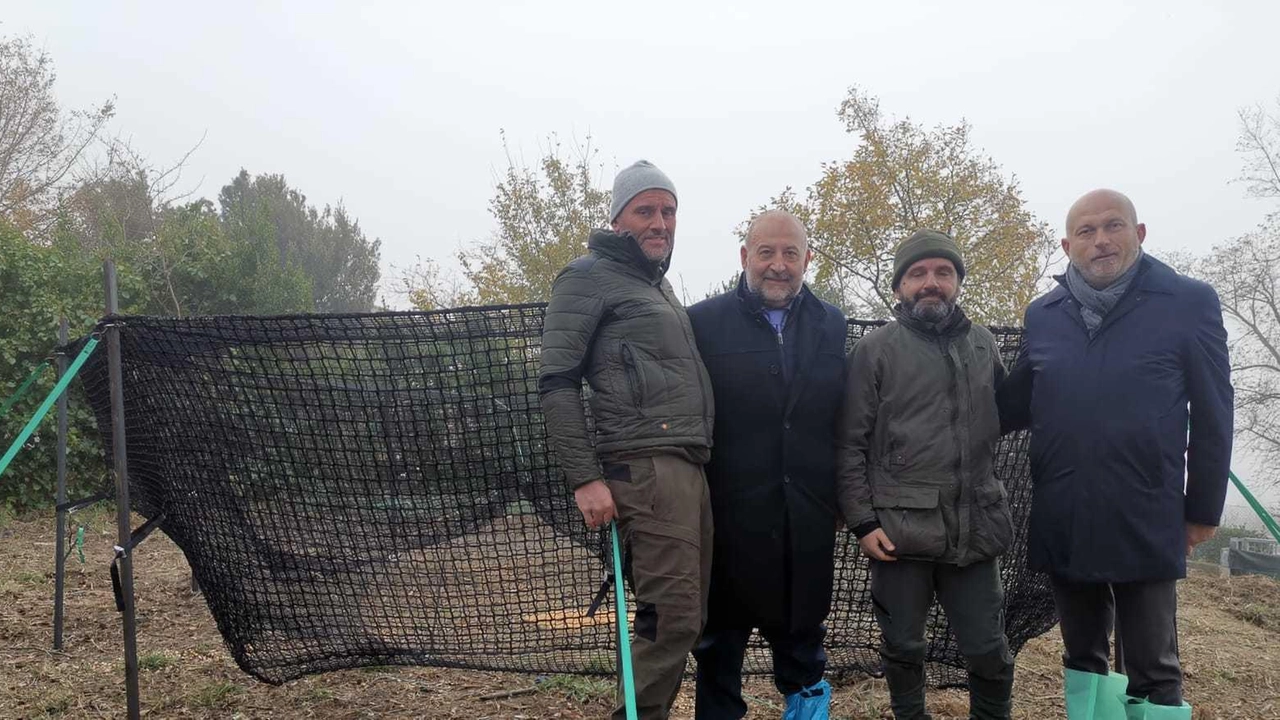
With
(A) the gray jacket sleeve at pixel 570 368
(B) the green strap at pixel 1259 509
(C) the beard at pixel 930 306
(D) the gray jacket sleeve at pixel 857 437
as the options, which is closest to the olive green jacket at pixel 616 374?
(A) the gray jacket sleeve at pixel 570 368

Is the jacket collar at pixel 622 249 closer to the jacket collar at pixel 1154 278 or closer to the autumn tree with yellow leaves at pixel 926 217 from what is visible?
the jacket collar at pixel 1154 278

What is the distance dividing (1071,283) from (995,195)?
47.3 feet

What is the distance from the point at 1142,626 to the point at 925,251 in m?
1.21

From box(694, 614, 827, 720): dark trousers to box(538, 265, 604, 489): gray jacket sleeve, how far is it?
690 millimetres

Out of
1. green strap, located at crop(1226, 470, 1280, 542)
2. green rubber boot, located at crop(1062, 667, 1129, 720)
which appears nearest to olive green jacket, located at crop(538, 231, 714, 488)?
green rubber boot, located at crop(1062, 667, 1129, 720)

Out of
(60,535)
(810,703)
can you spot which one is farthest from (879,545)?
(60,535)

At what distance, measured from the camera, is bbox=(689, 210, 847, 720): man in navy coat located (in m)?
2.41

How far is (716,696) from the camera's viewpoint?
2.53 m

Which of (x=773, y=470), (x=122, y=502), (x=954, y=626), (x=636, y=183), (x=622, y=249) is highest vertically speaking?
(x=636, y=183)

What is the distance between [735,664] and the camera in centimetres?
254

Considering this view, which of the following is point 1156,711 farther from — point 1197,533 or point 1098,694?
point 1197,533

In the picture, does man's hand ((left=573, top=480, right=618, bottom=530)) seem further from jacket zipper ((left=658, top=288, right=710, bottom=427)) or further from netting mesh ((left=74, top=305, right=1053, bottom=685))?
netting mesh ((left=74, top=305, right=1053, bottom=685))

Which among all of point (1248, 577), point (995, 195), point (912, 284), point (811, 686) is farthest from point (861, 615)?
point (995, 195)

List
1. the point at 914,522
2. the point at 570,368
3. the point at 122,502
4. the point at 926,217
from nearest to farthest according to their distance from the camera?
1. the point at 570,368
2. the point at 914,522
3. the point at 122,502
4. the point at 926,217
